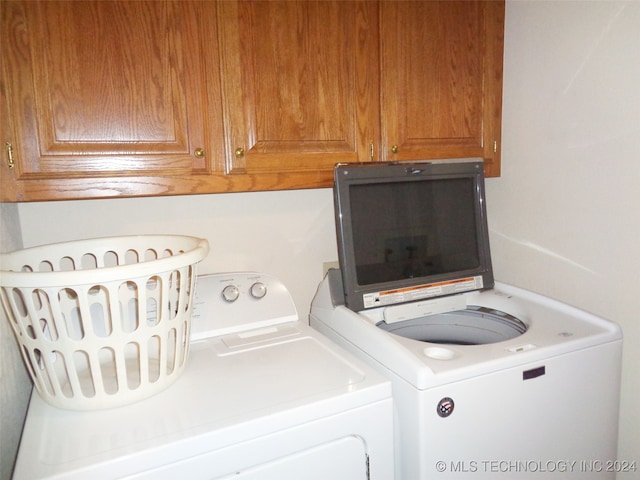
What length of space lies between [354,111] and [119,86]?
A: 2.08ft

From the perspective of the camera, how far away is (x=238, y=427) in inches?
31.2

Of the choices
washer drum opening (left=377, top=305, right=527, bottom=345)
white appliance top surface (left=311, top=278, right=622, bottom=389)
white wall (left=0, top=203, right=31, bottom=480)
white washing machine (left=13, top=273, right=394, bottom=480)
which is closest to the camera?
white washing machine (left=13, top=273, right=394, bottom=480)

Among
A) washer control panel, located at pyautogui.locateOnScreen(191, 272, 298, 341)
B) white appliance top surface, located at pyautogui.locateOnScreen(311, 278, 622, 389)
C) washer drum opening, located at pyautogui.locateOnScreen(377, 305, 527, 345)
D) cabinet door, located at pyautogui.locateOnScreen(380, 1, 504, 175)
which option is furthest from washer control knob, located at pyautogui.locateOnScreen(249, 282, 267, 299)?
cabinet door, located at pyautogui.locateOnScreen(380, 1, 504, 175)

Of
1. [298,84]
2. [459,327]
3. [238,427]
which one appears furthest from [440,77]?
[238,427]

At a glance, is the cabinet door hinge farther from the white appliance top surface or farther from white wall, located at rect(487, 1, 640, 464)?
white wall, located at rect(487, 1, 640, 464)

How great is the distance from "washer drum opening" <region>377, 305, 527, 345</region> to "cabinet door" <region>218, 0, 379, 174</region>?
587 mm

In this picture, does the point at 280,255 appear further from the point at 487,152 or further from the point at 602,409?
the point at 602,409

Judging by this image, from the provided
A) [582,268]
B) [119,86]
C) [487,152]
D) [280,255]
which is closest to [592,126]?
[487,152]

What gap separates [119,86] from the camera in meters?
0.99

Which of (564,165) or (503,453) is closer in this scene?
(503,453)

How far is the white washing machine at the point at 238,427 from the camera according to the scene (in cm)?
74

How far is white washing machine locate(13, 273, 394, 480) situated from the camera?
0.74 metres

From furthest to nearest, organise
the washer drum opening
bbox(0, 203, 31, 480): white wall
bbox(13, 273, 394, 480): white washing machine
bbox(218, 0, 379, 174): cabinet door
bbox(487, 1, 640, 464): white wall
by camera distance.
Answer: the washer drum opening → bbox(487, 1, 640, 464): white wall → bbox(218, 0, 379, 174): cabinet door → bbox(0, 203, 31, 480): white wall → bbox(13, 273, 394, 480): white washing machine

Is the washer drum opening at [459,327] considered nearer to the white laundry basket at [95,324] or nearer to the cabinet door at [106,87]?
the white laundry basket at [95,324]
